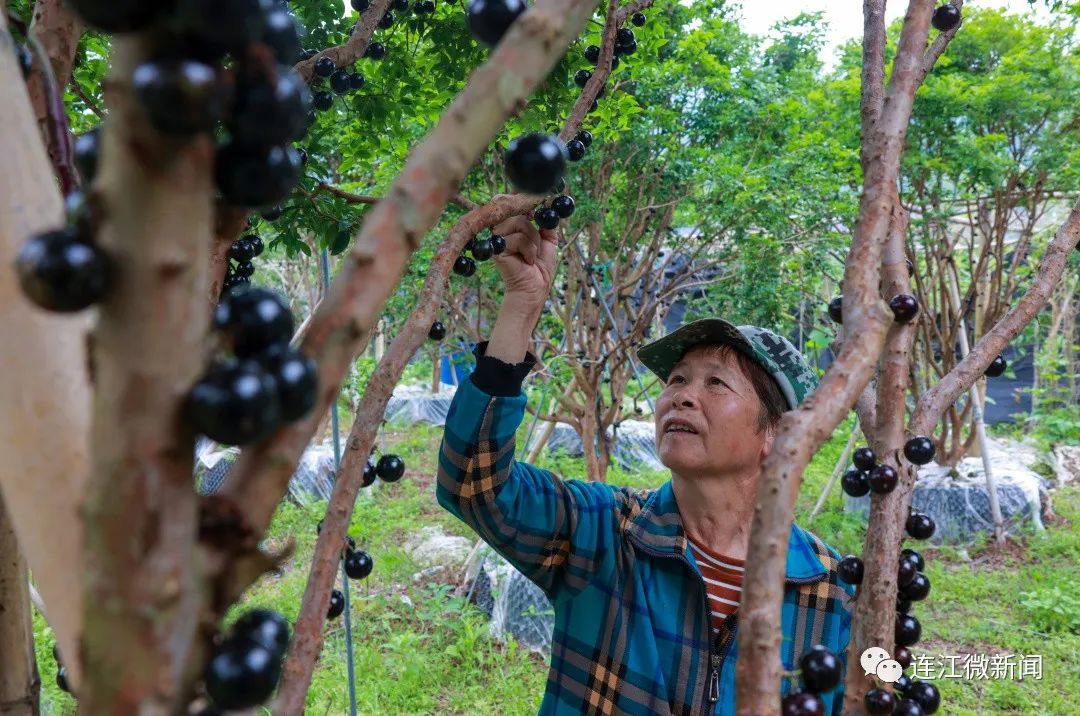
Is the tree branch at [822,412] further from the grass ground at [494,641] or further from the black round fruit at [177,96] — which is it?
the grass ground at [494,641]

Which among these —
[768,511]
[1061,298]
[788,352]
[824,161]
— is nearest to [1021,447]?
[1061,298]

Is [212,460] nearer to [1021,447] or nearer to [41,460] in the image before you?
[41,460]

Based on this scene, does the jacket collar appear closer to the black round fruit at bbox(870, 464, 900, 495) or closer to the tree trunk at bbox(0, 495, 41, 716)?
the black round fruit at bbox(870, 464, 900, 495)

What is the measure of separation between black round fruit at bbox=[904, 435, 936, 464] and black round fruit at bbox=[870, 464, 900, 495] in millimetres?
85

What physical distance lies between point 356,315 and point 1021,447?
404 inches

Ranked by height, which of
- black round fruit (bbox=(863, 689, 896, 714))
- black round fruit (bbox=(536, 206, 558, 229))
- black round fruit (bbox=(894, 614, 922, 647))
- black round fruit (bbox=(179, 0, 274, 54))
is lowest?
black round fruit (bbox=(863, 689, 896, 714))

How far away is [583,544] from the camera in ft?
6.54

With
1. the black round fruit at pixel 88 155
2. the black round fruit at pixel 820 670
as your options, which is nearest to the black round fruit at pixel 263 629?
the black round fruit at pixel 88 155

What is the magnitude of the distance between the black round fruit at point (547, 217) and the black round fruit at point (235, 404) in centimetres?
174

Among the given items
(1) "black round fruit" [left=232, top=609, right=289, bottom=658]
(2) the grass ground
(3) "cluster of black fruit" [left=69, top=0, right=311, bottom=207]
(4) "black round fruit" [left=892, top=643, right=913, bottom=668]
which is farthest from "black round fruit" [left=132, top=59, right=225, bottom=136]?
(2) the grass ground

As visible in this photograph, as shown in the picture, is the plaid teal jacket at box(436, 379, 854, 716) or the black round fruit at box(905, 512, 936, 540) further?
the plaid teal jacket at box(436, 379, 854, 716)

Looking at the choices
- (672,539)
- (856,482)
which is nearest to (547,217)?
(672,539)

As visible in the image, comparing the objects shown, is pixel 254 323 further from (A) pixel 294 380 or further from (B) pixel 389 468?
(B) pixel 389 468

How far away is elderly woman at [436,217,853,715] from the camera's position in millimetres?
1821
